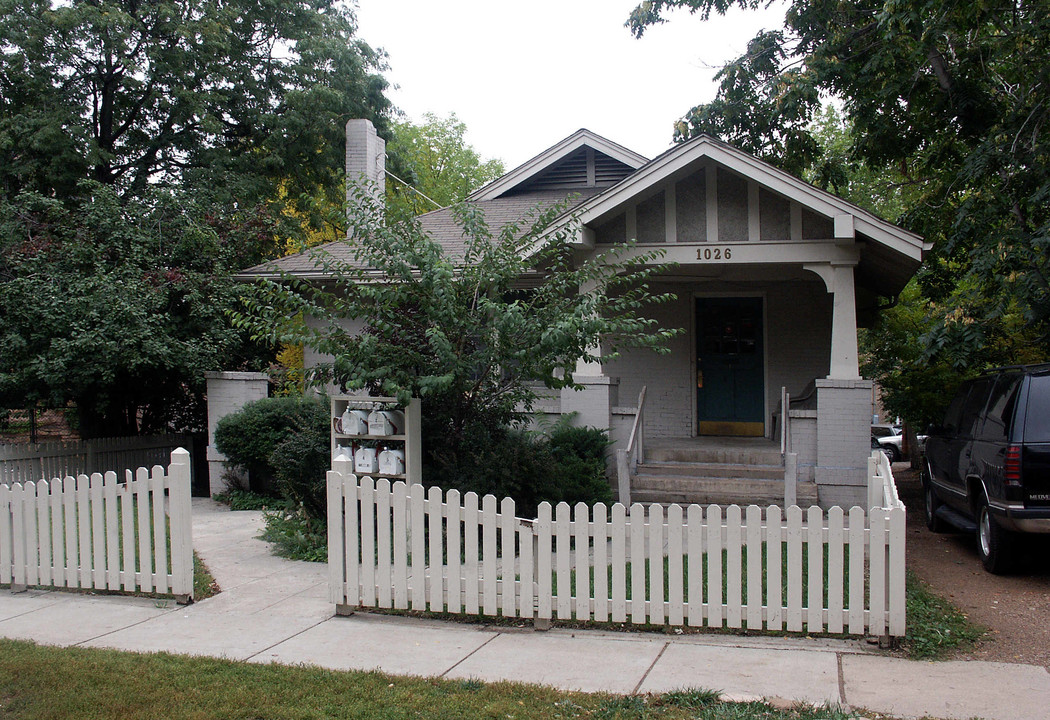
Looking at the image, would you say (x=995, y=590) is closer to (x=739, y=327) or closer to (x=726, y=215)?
(x=726, y=215)

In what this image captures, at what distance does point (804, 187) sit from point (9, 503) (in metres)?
8.91

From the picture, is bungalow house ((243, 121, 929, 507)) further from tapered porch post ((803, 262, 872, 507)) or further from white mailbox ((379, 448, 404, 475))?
white mailbox ((379, 448, 404, 475))

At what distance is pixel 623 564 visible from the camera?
239 inches

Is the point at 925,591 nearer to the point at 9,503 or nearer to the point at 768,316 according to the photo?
the point at 768,316

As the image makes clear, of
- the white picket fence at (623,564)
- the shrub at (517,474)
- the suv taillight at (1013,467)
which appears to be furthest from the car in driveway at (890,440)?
the white picket fence at (623,564)

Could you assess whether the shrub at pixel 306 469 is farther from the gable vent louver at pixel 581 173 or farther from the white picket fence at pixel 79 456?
the gable vent louver at pixel 581 173

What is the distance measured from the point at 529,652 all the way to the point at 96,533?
12.8 feet

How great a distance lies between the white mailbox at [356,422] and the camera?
8453 mm

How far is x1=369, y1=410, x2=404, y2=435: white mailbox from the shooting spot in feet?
27.3

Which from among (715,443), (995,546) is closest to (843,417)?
(715,443)

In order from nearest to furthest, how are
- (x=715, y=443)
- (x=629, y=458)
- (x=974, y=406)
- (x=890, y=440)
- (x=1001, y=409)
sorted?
(x=1001, y=409)
(x=974, y=406)
(x=629, y=458)
(x=715, y=443)
(x=890, y=440)

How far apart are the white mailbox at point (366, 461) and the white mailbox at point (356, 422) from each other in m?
0.17

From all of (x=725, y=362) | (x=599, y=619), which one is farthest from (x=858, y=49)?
(x=599, y=619)

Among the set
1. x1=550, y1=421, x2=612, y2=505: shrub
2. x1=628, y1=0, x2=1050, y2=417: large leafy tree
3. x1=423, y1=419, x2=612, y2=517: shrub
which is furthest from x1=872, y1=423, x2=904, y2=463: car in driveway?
x1=423, y1=419, x2=612, y2=517: shrub
